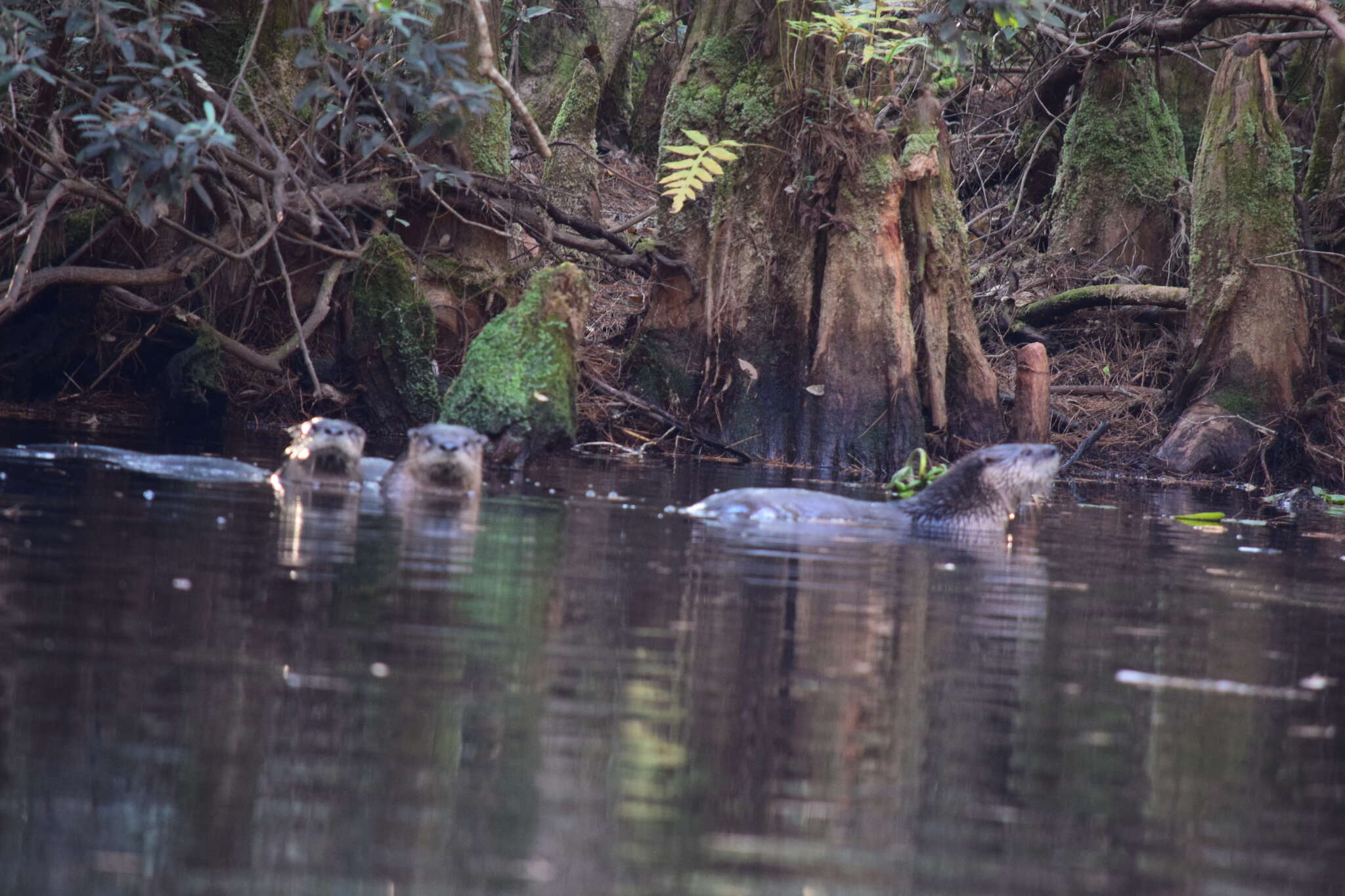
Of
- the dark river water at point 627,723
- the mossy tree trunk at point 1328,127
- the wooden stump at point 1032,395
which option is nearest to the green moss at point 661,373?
the wooden stump at point 1032,395

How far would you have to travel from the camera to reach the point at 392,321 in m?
12.4

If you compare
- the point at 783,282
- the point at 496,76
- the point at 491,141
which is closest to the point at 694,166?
the point at 783,282

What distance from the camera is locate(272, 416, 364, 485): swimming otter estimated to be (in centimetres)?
826

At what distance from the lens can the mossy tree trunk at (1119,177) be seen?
54.0ft

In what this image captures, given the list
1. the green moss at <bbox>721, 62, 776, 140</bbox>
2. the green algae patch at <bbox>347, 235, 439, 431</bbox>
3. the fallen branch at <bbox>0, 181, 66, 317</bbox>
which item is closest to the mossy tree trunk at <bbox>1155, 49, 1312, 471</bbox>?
the green moss at <bbox>721, 62, 776, 140</bbox>

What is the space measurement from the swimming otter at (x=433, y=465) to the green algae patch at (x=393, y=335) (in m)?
4.20

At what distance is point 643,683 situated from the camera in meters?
3.53

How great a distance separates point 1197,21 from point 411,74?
27.4 ft

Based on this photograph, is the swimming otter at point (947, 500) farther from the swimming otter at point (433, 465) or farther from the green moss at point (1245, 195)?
the green moss at point (1245, 195)

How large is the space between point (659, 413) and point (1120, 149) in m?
6.73

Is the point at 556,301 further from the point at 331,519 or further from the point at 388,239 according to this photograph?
the point at 331,519

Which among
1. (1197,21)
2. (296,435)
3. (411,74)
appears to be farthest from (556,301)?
(1197,21)

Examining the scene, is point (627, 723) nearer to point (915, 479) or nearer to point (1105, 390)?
point (915, 479)

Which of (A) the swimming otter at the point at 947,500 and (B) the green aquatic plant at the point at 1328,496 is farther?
(B) the green aquatic plant at the point at 1328,496
